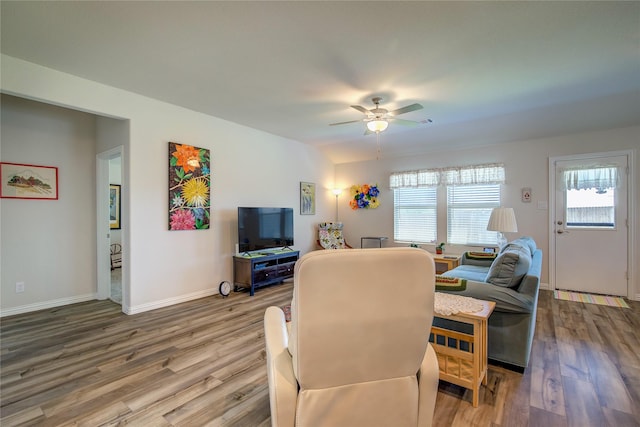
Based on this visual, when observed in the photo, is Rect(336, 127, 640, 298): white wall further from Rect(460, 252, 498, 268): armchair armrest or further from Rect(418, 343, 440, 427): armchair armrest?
Rect(418, 343, 440, 427): armchair armrest

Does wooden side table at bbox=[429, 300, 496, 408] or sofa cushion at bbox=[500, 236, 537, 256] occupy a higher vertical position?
sofa cushion at bbox=[500, 236, 537, 256]

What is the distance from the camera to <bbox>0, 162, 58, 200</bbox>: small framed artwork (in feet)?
11.1

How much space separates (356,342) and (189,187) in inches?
135

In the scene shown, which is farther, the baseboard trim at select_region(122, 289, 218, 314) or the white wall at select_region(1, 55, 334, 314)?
the baseboard trim at select_region(122, 289, 218, 314)

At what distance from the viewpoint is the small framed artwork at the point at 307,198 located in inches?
222

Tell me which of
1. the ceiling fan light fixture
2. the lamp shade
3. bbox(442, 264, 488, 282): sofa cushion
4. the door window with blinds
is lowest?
bbox(442, 264, 488, 282): sofa cushion

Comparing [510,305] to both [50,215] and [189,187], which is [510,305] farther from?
[50,215]

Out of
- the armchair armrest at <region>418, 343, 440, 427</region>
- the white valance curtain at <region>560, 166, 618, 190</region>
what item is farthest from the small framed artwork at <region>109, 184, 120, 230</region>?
the white valance curtain at <region>560, 166, 618, 190</region>

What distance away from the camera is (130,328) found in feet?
9.81

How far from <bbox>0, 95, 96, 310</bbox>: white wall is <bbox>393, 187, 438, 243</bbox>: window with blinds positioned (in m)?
5.03

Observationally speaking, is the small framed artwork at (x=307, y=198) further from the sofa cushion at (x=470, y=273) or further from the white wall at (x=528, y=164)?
the sofa cushion at (x=470, y=273)

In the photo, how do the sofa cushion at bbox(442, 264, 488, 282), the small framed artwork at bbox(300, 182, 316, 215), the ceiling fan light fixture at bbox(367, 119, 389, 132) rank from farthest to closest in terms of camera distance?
1. the small framed artwork at bbox(300, 182, 316, 215)
2. the ceiling fan light fixture at bbox(367, 119, 389, 132)
3. the sofa cushion at bbox(442, 264, 488, 282)

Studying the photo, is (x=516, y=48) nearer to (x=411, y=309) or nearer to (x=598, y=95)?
(x=598, y=95)

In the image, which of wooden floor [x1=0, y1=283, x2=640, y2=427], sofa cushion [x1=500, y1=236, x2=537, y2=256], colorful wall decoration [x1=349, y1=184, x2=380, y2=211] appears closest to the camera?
wooden floor [x1=0, y1=283, x2=640, y2=427]
